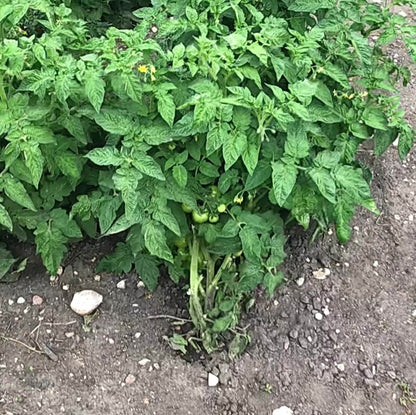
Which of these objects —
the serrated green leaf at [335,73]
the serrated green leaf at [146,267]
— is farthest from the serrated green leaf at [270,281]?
the serrated green leaf at [335,73]

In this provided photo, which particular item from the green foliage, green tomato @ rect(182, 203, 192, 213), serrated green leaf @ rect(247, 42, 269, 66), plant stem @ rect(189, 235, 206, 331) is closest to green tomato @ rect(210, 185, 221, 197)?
the green foliage

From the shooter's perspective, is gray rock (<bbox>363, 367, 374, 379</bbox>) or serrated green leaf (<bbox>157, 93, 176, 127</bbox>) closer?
serrated green leaf (<bbox>157, 93, 176, 127</bbox>)

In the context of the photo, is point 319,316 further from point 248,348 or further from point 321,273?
point 248,348

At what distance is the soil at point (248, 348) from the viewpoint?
2.92 metres

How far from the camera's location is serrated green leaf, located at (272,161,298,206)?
2.54 meters

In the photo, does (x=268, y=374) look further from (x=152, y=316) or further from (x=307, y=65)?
(x=307, y=65)

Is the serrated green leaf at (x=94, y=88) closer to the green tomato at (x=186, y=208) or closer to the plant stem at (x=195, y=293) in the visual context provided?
the green tomato at (x=186, y=208)

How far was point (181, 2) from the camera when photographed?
293 centimetres

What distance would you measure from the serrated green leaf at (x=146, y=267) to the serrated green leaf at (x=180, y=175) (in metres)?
0.56

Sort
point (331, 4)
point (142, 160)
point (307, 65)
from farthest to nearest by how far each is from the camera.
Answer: point (331, 4)
point (307, 65)
point (142, 160)

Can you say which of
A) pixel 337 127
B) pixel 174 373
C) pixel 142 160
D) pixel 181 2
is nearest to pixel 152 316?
pixel 174 373

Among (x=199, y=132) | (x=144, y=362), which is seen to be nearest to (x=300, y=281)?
(x=144, y=362)

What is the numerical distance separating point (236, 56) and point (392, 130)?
0.81 metres

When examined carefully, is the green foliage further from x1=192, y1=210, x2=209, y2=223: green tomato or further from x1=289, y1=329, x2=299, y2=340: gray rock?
x1=289, y1=329, x2=299, y2=340: gray rock
